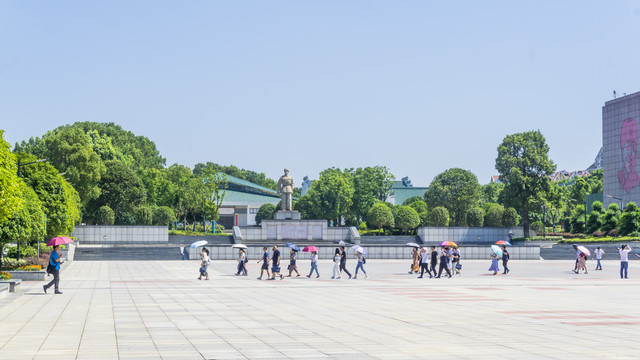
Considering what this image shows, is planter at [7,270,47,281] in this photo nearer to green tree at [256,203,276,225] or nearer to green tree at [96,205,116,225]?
green tree at [96,205,116,225]

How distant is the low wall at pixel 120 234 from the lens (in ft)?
184

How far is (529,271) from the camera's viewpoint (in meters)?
34.1

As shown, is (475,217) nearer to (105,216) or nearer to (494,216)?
(494,216)

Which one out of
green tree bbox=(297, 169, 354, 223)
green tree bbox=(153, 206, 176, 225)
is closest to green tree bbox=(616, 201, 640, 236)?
green tree bbox=(297, 169, 354, 223)

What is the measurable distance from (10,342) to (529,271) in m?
28.0

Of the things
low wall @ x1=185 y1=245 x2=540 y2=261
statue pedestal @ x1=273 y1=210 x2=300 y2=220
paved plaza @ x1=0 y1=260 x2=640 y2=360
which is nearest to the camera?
paved plaza @ x1=0 y1=260 x2=640 y2=360

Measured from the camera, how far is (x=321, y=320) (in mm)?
14086

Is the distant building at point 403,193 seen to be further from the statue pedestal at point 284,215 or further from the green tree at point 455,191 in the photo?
the statue pedestal at point 284,215

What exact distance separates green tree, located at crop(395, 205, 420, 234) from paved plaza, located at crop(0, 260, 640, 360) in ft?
143

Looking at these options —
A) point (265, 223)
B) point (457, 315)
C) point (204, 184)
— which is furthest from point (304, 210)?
point (457, 315)

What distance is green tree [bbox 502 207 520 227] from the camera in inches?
2729

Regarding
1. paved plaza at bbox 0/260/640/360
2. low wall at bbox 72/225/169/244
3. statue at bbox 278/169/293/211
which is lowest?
paved plaza at bbox 0/260/640/360

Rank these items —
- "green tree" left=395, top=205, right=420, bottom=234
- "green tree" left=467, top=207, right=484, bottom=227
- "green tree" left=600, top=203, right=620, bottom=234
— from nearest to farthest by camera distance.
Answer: "green tree" left=600, top=203, right=620, bottom=234 → "green tree" left=395, top=205, right=420, bottom=234 → "green tree" left=467, top=207, right=484, bottom=227

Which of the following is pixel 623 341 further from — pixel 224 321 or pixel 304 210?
pixel 304 210
